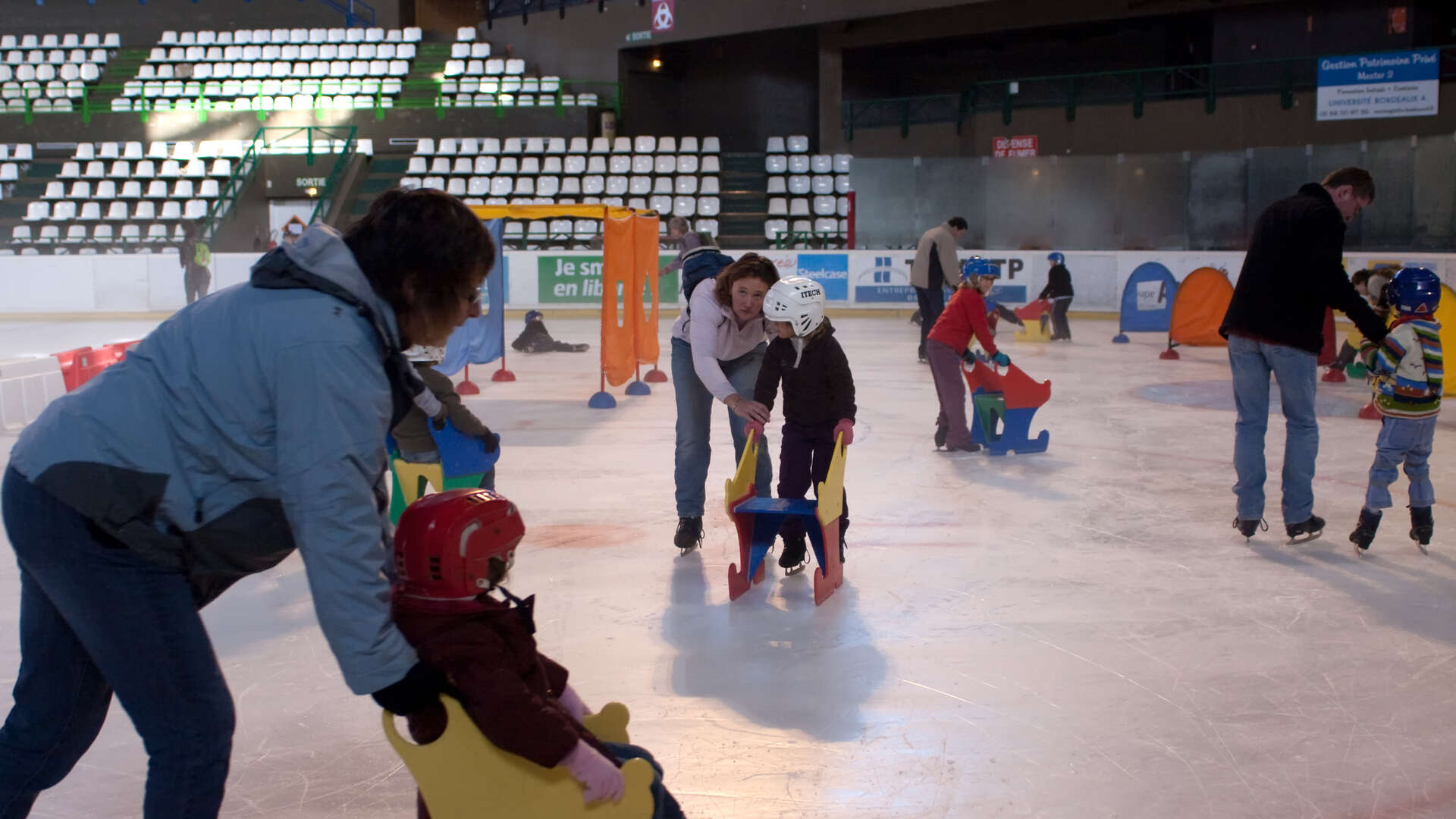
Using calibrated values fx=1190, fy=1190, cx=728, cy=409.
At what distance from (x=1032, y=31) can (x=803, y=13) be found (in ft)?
14.8

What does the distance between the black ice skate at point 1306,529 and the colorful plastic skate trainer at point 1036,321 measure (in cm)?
890

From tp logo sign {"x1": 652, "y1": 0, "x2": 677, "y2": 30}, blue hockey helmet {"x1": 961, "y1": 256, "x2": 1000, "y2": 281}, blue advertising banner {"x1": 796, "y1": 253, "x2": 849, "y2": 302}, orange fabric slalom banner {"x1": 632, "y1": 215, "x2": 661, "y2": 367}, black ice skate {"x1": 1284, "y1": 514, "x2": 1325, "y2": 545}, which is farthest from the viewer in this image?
tp logo sign {"x1": 652, "y1": 0, "x2": 677, "y2": 30}

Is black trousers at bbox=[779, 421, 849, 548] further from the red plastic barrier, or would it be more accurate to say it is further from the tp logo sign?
the tp logo sign

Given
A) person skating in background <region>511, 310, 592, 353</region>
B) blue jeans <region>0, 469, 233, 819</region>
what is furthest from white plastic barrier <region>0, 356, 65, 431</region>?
blue jeans <region>0, 469, 233, 819</region>

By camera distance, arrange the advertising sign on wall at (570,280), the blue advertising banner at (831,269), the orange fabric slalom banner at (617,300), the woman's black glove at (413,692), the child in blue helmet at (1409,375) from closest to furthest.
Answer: the woman's black glove at (413,692) < the child in blue helmet at (1409,375) < the orange fabric slalom banner at (617,300) < the advertising sign on wall at (570,280) < the blue advertising banner at (831,269)

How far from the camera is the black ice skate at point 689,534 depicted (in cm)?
466

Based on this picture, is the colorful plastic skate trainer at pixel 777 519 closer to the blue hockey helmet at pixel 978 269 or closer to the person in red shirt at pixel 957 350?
the person in red shirt at pixel 957 350

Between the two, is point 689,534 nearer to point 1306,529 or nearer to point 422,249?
point 1306,529

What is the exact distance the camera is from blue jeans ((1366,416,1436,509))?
14.2ft

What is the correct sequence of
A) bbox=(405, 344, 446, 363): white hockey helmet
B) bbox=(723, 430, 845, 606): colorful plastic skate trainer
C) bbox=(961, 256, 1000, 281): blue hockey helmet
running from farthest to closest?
bbox=(961, 256, 1000, 281): blue hockey helmet, bbox=(405, 344, 446, 363): white hockey helmet, bbox=(723, 430, 845, 606): colorful plastic skate trainer

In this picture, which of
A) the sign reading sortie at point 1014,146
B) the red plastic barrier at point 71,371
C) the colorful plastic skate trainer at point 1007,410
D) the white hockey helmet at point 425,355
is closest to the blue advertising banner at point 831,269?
the sign reading sortie at point 1014,146

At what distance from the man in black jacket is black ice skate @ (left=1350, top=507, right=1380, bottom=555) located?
7.9 inches

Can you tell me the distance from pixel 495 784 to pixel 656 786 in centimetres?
27

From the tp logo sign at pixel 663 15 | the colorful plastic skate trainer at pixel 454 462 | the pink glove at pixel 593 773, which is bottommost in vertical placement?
the pink glove at pixel 593 773
